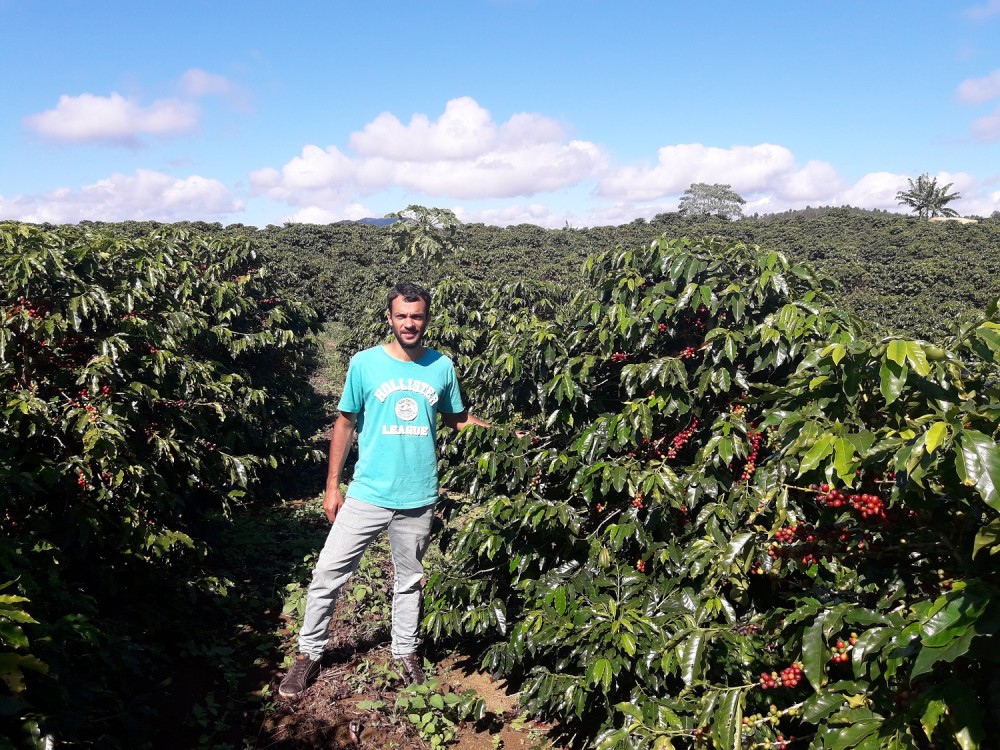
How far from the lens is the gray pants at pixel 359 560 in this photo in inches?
119

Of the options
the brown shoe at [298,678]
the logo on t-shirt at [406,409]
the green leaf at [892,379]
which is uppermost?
the green leaf at [892,379]

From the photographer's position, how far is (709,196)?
149 ft

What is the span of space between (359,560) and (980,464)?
103 inches

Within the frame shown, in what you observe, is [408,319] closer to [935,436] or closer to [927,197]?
[935,436]

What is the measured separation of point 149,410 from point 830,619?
394cm

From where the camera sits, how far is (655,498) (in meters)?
2.58

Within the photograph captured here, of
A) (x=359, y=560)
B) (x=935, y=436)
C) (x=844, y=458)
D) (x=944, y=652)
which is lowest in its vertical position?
(x=359, y=560)

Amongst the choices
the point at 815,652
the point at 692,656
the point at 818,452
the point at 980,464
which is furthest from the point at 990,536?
the point at 692,656

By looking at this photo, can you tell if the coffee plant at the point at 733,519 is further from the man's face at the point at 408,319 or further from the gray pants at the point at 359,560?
the man's face at the point at 408,319

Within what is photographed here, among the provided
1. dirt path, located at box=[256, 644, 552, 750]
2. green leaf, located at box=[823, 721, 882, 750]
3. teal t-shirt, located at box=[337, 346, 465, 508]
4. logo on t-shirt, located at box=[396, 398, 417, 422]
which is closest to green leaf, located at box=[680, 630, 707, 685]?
green leaf, located at box=[823, 721, 882, 750]

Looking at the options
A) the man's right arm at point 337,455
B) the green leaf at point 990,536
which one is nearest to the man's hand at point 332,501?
the man's right arm at point 337,455

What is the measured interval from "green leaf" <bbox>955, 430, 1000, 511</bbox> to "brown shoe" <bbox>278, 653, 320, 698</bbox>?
9.71 ft

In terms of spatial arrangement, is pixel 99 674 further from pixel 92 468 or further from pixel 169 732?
pixel 92 468

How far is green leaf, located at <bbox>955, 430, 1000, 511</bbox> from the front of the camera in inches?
47.8
